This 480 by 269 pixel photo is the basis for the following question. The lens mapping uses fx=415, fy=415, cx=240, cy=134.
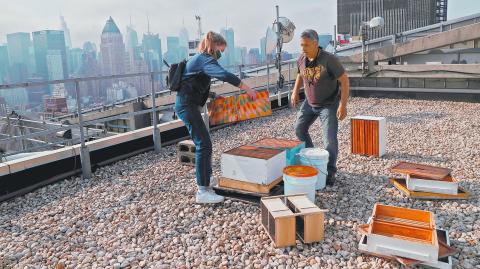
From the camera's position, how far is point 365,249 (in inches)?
130

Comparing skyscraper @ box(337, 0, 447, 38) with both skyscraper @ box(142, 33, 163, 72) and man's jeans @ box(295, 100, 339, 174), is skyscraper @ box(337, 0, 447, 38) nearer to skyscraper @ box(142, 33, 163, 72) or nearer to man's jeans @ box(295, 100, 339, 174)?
skyscraper @ box(142, 33, 163, 72)

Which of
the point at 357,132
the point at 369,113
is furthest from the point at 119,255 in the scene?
the point at 369,113

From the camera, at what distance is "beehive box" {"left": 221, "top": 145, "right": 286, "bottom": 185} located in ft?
14.1

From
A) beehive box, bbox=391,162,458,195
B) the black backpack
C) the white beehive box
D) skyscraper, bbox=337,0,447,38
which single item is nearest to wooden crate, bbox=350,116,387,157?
beehive box, bbox=391,162,458,195

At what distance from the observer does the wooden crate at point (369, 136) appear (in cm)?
623

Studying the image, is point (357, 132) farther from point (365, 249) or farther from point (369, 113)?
point (369, 113)

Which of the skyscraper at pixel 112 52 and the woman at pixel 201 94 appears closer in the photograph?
the woman at pixel 201 94

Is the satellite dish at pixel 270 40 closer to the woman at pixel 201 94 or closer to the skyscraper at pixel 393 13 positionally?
the woman at pixel 201 94

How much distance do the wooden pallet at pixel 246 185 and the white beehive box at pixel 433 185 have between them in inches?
57.9

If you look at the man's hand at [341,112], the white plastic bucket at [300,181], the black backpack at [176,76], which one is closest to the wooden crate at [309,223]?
the white plastic bucket at [300,181]

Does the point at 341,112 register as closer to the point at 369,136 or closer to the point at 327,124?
the point at 327,124

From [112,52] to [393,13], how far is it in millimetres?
84108

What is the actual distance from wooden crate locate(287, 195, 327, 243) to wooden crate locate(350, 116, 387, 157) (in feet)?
9.81

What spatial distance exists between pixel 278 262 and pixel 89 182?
3.32 meters
